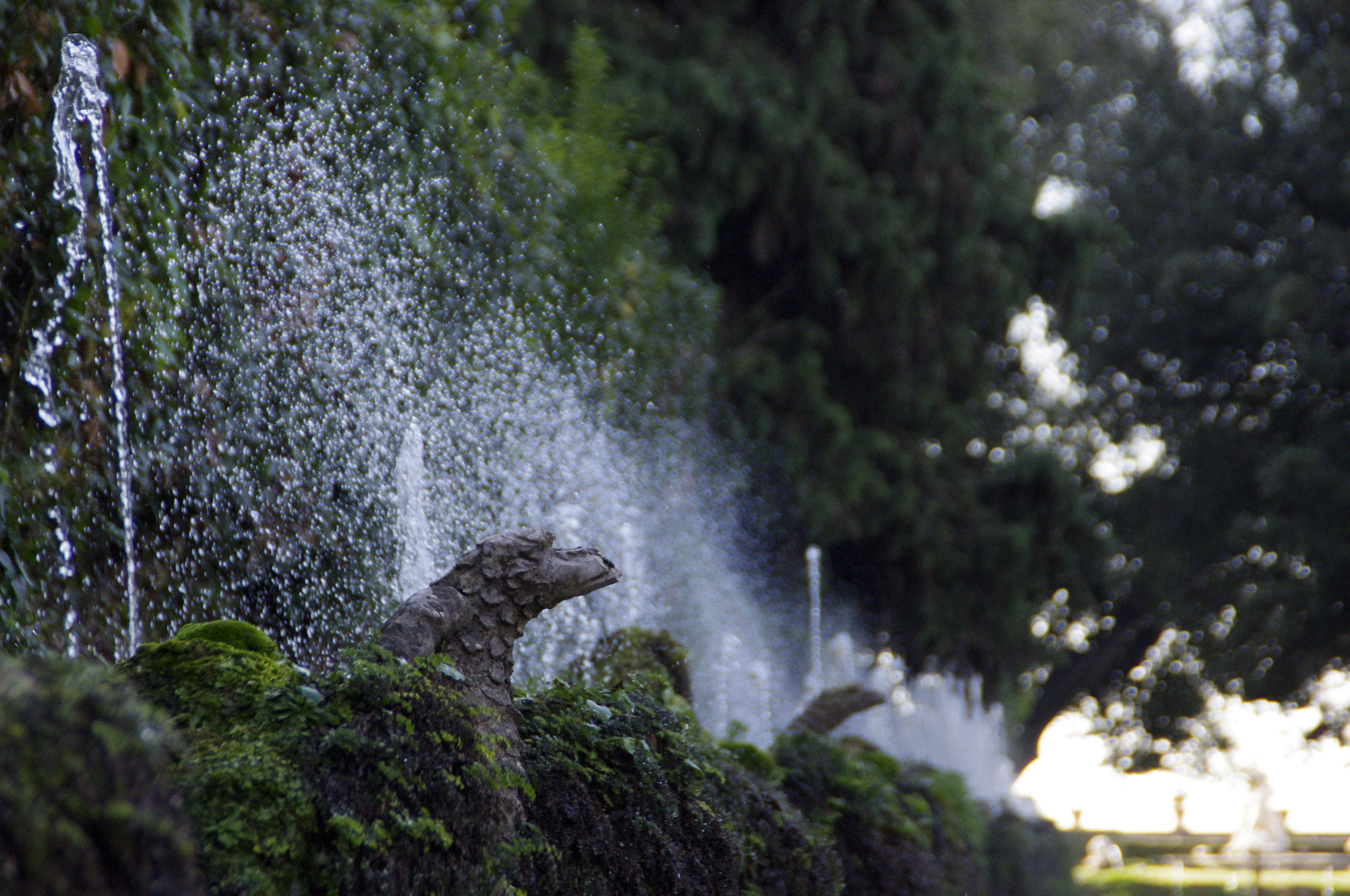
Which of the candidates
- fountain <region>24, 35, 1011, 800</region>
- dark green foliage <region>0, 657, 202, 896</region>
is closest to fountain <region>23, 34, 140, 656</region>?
fountain <region>24, 35, 1011, 800</region>

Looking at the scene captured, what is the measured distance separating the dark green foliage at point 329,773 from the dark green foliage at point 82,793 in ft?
1.48

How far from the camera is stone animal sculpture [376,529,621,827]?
2.50 meters

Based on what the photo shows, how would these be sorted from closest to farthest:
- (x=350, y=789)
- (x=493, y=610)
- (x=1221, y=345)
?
(x=350, y=789) < (x=493, y=610) < (x=1221, y=345)

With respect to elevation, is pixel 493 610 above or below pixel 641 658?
below

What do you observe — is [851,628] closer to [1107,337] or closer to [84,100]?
[1107,337]

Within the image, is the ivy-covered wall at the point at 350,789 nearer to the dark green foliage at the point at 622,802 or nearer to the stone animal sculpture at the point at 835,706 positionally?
the dark green foliage at the point at 622,802

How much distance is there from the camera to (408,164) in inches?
253

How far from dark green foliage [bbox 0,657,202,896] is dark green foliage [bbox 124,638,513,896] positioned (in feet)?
1.48

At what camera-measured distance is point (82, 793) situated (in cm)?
133

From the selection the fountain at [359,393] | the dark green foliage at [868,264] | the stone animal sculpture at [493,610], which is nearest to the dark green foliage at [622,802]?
the stone animal sculpture at [493,610]

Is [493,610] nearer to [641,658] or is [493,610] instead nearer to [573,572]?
[573,572]

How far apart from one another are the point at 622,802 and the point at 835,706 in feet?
11.3

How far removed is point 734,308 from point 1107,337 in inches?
406

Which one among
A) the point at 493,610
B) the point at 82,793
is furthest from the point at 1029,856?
the point at 82,793
